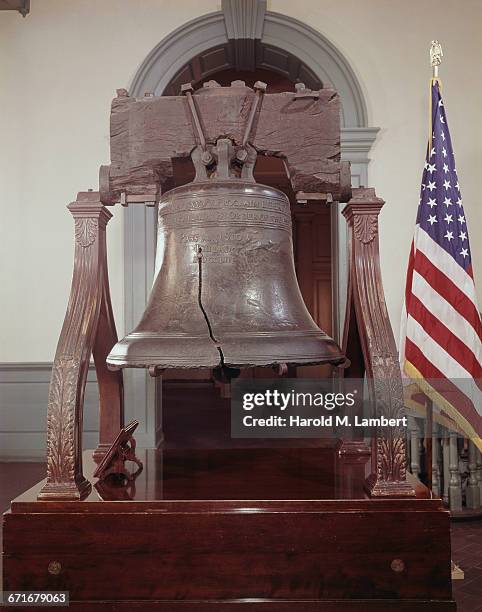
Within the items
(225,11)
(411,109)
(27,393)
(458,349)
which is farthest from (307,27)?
(27,393)

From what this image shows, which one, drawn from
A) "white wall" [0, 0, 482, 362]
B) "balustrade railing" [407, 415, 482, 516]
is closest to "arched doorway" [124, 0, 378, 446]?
"white wall" [0, 0, 482, 362]

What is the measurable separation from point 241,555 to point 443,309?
87.3 inches

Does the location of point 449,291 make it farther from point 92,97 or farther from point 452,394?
point 92,97

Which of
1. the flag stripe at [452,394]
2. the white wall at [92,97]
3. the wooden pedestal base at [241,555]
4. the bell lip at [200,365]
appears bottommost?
the wooden pedestal base at [241,555]

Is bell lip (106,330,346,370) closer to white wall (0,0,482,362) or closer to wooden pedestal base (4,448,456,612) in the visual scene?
wooden pedestal base (4,448,456,612)

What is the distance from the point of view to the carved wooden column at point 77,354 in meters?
1.63

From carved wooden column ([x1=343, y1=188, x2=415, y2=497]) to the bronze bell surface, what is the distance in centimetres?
14

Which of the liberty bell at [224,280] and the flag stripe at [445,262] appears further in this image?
the flag stripe at [445,262]

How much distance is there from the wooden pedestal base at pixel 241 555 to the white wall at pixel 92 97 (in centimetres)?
280

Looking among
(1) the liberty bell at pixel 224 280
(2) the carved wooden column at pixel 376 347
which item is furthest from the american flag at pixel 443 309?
(1) the liberty bell at pixel 224 280

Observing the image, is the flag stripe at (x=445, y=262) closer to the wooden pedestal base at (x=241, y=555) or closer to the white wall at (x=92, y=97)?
the white wall at (x=92, y=97)

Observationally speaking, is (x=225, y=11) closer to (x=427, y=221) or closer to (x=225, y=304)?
(x=427, y=221)

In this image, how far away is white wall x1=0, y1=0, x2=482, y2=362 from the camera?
422 cm

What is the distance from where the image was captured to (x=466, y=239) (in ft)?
11.2
